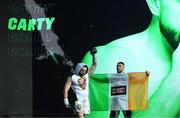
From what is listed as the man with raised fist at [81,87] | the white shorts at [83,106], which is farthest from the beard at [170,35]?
the white shorts at [83,106]

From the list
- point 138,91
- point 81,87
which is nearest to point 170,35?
point 138,91

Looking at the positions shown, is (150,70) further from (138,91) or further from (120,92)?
(120,92)

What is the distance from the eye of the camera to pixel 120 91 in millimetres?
4672

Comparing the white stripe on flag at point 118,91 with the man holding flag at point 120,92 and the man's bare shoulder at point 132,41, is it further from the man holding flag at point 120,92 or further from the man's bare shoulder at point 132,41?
the man's bare shoulder at point 132,41

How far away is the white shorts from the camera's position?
15.4 feet

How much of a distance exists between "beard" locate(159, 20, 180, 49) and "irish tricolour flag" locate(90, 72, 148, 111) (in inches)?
20.7

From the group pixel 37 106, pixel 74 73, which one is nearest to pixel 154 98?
pixel 74 73

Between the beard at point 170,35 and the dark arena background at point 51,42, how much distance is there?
0.23 metres

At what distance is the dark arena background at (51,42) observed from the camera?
4.66m

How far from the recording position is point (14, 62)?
4703mm

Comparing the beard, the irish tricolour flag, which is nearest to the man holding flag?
the irish tricolour flag

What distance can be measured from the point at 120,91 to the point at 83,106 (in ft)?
1.60

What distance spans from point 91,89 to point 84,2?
41.7 inches

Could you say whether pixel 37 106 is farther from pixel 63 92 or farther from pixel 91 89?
pixel 91 89
